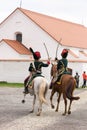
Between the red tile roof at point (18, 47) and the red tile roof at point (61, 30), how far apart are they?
3238mm

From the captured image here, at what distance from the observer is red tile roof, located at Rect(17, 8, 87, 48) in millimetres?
49188

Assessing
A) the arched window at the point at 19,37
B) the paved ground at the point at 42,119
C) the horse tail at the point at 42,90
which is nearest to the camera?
the paved ground at the point at 42,119

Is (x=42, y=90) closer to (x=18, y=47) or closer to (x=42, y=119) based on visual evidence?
(x=42, y=119)

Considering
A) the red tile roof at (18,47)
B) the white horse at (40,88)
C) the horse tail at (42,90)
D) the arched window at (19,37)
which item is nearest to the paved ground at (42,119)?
the white horse at (40,88)

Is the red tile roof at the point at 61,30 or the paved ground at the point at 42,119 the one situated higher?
the red tile roof at the point at 61,30

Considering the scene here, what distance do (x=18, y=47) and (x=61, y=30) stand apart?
9327 millimetres

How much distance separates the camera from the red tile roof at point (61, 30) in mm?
49188

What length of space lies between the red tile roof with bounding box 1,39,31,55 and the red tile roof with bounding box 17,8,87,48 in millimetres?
3238

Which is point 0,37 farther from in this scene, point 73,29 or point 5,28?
point 73,29

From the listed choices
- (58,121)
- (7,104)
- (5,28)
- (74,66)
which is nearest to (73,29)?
(5,28)

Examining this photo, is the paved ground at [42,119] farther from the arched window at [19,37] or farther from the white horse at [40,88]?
the arched window at [19,37]

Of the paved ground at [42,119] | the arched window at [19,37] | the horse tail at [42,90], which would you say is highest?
the arched window at [19,37]

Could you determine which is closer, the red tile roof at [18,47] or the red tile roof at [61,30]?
the red tile roof at [18,47]

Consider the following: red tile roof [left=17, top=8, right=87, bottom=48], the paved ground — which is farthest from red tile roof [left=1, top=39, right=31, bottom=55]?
the paved ground
